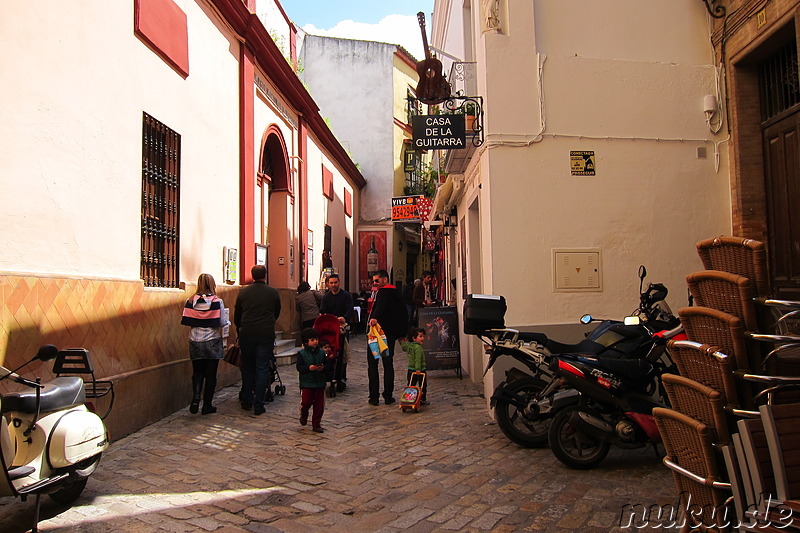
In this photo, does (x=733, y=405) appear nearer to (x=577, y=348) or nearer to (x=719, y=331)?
(x=719, y=331)

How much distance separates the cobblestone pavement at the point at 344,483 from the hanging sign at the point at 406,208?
14.2 metres

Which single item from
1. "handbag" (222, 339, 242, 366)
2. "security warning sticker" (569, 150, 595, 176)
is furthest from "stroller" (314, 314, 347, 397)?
"security warning sticker" (569, 150, 595, 176)

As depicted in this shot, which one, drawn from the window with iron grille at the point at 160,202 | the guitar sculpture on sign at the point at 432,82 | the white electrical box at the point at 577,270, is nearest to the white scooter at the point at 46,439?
the window with iron grille at the point at 160,202

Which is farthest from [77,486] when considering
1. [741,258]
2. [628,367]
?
[741,258]

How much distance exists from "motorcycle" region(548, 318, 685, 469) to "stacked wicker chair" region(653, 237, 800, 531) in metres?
2.06

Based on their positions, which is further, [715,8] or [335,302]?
[335,302]

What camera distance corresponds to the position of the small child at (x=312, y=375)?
22.2ft

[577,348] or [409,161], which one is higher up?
[409,161]

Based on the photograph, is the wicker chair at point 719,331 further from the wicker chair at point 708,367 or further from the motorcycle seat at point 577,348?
the motorcycle seat at point 577,348

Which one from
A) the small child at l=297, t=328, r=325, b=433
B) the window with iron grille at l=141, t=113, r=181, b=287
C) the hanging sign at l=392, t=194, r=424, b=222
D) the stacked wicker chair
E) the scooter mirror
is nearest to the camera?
the stacked wicker chair

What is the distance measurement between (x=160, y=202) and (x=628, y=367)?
5915 mm

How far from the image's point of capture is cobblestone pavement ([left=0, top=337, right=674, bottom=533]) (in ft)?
14.0

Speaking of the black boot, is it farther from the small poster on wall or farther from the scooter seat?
the small poster on wall

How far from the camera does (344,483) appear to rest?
5.23m
